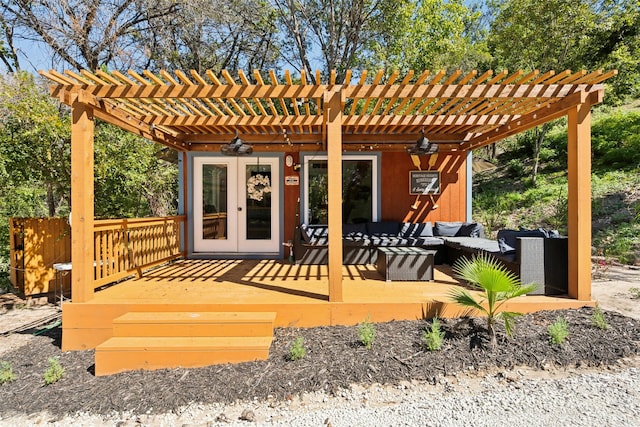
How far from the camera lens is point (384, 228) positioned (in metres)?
6.24

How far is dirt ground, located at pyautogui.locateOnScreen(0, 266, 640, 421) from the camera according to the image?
8.61 ft

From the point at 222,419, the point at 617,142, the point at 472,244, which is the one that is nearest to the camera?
the point at 222,419

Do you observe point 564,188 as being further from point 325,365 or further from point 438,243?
point 325,365

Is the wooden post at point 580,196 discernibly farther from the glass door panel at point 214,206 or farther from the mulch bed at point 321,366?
the glass door panel at point 214,206

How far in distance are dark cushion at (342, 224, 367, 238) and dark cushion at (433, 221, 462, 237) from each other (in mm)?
1286

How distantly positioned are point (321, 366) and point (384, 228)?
12.1ft

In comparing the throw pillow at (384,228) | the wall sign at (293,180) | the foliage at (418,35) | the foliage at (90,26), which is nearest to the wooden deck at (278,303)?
the throw pillow at (384,228)

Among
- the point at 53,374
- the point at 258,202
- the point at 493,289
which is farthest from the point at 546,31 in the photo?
the point at 53,374

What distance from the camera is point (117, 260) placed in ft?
14.6

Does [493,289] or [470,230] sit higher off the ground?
[470,230]

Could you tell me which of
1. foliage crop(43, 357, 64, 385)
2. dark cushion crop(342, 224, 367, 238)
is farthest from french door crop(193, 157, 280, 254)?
foliage crop(43, 357, 64, 385)

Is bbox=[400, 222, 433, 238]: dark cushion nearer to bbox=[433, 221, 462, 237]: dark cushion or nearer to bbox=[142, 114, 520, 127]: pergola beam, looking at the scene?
bbox=[433, 221, 462, 237]: dark cushion

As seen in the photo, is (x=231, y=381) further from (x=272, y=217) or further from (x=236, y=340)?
(x=272, y=217)

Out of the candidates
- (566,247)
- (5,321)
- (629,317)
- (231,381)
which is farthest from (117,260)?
(629,317)
